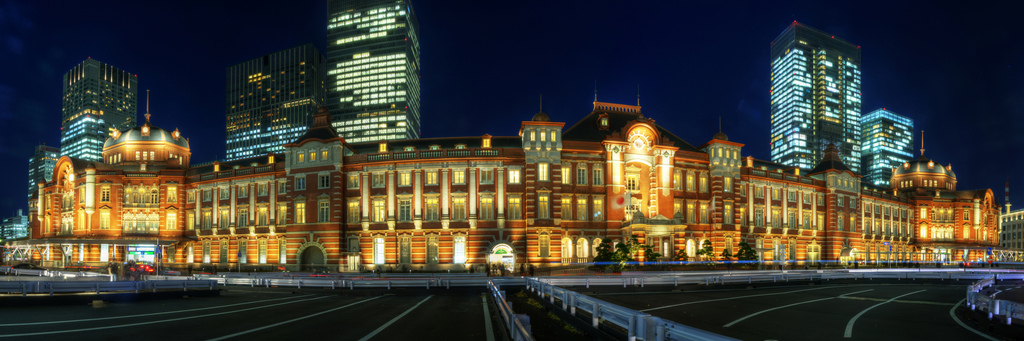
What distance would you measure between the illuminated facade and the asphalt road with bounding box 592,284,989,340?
27034 mm

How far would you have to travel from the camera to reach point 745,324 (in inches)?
787

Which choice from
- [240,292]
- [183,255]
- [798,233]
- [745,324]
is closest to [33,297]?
[240,292]

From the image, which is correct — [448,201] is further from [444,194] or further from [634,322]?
[634,322]

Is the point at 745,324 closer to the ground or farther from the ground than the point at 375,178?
closer to the ground

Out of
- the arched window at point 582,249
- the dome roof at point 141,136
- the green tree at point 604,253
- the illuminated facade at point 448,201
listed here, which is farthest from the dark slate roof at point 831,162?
the dome roof at point 141,136

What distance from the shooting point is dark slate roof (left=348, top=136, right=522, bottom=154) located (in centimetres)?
6425

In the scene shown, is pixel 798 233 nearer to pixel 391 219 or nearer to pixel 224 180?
pixel 391 219

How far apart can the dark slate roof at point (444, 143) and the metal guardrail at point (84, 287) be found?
35.3 meters

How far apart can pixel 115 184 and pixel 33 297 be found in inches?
2221

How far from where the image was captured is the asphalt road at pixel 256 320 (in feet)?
55.2

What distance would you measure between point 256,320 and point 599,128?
49670 mm

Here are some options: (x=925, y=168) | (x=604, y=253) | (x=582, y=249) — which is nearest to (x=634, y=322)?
(x=604, y=253)

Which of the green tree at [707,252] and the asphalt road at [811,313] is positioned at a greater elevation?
the asphalt road at [811,313]

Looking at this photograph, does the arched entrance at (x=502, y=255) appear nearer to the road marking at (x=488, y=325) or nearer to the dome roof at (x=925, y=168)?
the road marking at (x=488, y=325)
